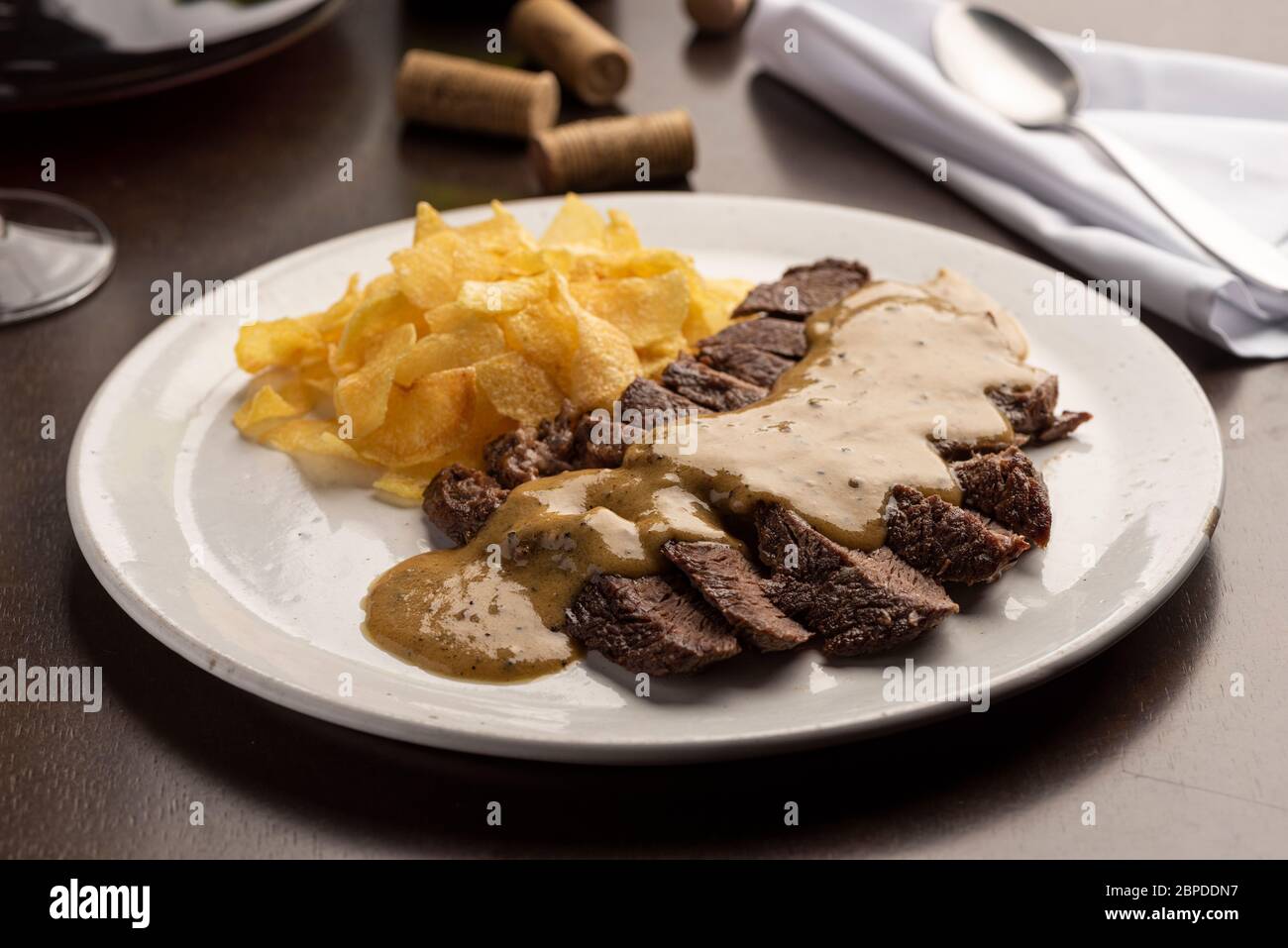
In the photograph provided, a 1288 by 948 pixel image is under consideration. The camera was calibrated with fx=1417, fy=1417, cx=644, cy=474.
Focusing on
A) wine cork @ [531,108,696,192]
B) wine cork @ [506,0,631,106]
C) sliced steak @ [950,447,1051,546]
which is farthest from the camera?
wine cork @ [506,0,631,106]

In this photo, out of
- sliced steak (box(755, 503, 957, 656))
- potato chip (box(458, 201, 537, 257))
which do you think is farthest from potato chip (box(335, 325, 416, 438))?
sliced steak (box(755, 503, 957, 656))

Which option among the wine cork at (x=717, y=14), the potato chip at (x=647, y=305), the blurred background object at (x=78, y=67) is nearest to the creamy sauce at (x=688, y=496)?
the potato chip at (x=647, y=305)

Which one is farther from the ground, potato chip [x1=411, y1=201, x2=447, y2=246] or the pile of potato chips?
potato chip [x1=411, y1=201, x2=447, y2=246]

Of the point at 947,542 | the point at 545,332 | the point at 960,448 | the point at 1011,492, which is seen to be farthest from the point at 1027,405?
the point at 545,332

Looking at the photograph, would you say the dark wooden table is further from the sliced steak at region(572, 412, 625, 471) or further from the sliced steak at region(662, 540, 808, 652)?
the sliced steak at region(572, 412, 625, 471)

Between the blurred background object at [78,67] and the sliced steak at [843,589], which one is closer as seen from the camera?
the sliced steak at [843,589]

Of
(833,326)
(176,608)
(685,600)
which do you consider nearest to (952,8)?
(833,326)

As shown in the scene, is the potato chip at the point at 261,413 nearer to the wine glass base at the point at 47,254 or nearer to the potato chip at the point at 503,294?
the potato chip at the point at 503,294

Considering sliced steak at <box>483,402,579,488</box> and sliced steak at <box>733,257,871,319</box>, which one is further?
sliced steak at <box>733,257,871,319</box>
